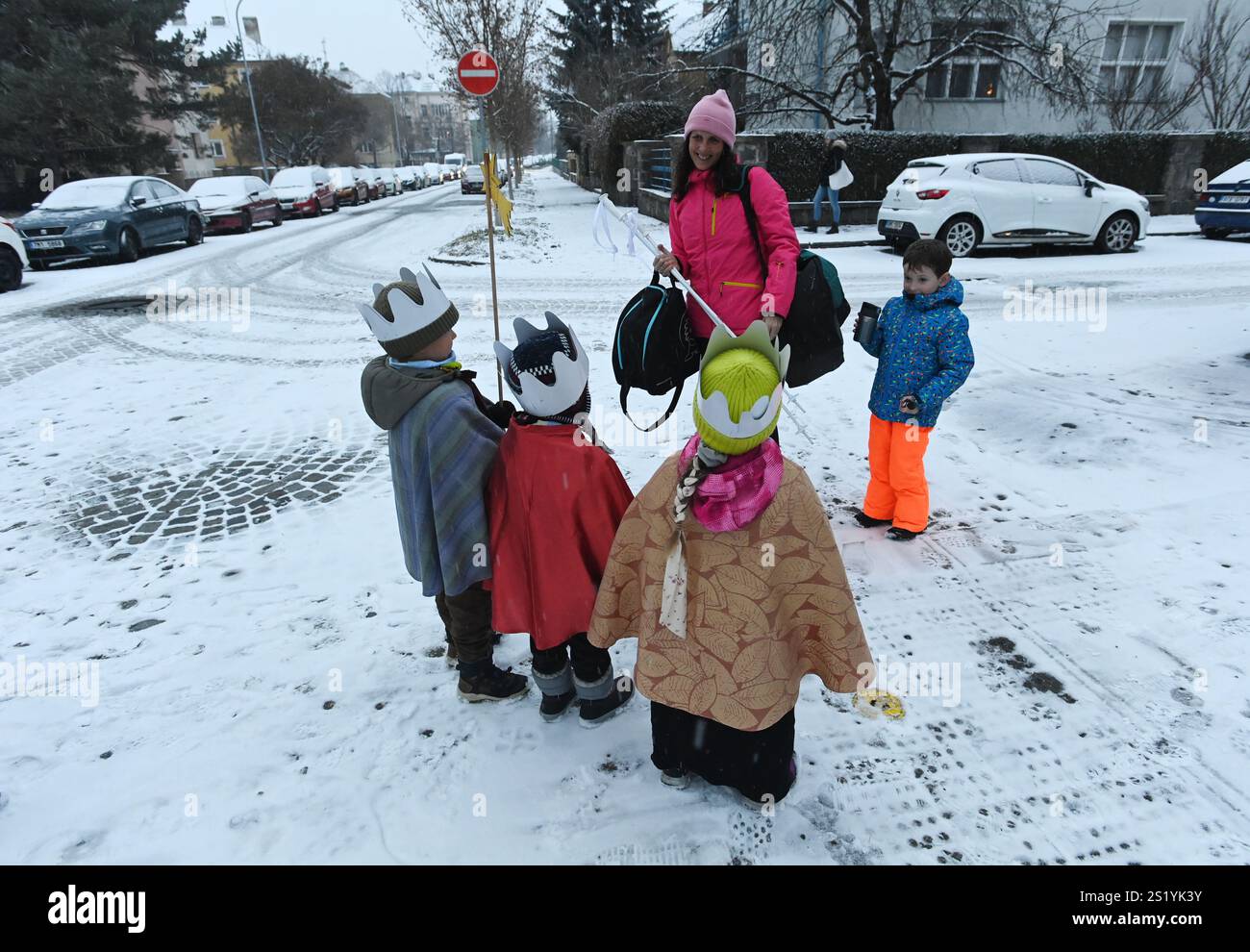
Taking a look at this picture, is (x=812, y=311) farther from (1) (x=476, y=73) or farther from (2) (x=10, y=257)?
(2) (x=10, y=257)

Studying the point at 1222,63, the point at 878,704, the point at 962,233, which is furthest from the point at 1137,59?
the point at 878,704

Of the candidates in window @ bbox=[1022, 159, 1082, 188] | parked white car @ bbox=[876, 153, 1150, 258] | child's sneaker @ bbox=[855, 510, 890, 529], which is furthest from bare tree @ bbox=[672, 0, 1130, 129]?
child's sneaker @ bbox=[855, 510, 890, 529]

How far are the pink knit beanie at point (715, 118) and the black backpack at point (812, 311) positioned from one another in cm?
22

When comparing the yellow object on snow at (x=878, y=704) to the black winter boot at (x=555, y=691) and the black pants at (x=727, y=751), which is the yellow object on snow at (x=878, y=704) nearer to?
the black pants at (x=727, y=751)

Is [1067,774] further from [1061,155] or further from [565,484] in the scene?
[1061,155]

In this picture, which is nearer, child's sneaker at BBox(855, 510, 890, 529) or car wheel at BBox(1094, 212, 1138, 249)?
child's sneaker at BBox(855, 510, 890, 529)

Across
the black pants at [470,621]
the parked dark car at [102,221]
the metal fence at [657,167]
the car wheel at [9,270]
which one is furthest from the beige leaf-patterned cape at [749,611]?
the metal fence at [657,167]

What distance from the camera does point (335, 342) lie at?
7.86 meters

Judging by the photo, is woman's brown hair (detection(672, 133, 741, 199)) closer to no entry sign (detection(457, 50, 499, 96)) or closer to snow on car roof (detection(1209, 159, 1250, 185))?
no entry sign (detection(457, 50, 499, 96))

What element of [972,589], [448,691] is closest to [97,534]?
[448,691]

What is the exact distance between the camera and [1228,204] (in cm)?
1253

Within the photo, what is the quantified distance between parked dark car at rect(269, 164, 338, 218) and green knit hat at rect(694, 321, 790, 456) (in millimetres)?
24961

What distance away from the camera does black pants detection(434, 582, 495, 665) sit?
8.53ft

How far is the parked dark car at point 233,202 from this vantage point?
18406 millimetres
